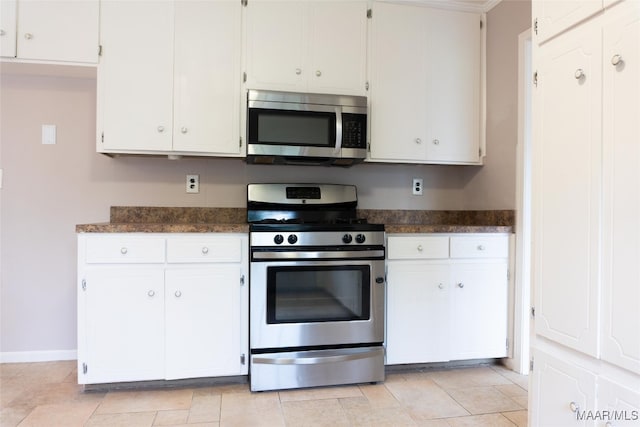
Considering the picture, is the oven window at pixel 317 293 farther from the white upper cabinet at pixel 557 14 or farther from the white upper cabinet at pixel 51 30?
the white upper cabinet at pixel 51 30

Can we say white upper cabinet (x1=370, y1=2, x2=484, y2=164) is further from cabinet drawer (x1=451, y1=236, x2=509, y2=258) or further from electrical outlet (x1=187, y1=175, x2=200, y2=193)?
electrical outlet (x1=187, y1=175, x2=200, y2=193)

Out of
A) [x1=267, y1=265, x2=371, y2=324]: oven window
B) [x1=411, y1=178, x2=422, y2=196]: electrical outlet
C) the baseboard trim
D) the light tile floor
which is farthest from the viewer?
[x1=411, y1=178, x2=422, y2=196]: electrical outlet

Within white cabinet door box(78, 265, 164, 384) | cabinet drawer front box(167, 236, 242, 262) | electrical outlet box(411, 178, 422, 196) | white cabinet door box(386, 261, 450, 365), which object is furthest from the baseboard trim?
electrical outlet box(411, 178, 422, 196)

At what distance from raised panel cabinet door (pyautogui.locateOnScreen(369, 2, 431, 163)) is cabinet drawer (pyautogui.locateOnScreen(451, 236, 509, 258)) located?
0.63m

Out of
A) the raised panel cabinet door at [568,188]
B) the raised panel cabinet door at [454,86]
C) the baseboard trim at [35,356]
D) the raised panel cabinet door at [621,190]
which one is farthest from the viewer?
the raised panel cabinet door at [454,86]

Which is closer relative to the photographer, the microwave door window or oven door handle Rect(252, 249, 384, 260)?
oven door handle Rect(252, 249, 384, 260)

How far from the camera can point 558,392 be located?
4.43 ft

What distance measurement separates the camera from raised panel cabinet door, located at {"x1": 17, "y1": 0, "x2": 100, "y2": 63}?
2232 millimetres

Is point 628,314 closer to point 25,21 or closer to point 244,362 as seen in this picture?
point 244,362

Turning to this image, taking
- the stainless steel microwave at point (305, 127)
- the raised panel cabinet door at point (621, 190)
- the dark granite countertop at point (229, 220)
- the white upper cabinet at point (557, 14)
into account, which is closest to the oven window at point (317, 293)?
the dark granite countertop at point (229, 220)

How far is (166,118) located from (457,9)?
6.64 feet

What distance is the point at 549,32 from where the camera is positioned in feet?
4.58

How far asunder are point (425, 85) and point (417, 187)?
74 cm

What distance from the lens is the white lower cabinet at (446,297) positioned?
234 cm
